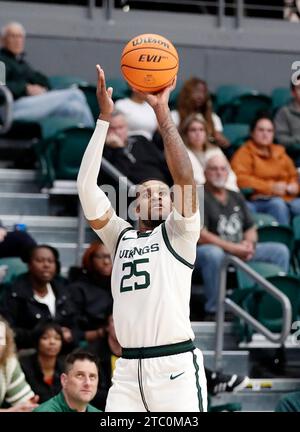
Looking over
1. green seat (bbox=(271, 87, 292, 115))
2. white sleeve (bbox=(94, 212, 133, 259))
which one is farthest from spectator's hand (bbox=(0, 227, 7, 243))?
green seat (bbox=(271, 87, 292, 115))

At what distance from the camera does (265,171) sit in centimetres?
1159

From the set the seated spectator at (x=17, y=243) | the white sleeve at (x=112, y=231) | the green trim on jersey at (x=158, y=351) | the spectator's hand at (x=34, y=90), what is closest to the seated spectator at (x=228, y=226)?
the seated spectator at (x=17, y=243)

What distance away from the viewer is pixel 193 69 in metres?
13.7

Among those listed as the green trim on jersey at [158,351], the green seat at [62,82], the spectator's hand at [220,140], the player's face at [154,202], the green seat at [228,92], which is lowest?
the green trim on jersey at [158,351]

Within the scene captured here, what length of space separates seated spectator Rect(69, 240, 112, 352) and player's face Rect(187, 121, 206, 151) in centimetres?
164

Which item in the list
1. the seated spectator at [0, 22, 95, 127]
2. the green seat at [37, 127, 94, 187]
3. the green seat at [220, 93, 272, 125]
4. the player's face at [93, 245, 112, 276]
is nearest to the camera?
the player's face at [93, 245, 112, 276]

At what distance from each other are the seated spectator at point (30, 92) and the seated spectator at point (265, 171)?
1.47 m

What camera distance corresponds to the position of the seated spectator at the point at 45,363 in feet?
28.6

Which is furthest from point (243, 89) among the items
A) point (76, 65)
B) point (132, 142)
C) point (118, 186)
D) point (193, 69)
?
point (118, 186)

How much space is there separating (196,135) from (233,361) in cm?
232

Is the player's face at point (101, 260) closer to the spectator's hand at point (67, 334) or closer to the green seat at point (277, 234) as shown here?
the spectator's hand at point (67, 334)

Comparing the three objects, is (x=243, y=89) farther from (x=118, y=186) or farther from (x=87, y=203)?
(x=87, y=203)

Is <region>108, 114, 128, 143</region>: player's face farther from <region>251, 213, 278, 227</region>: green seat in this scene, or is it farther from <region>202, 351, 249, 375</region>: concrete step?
<region>202, 351, 249, 375</region>: concrete step

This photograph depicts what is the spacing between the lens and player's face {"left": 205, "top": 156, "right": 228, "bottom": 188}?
10.5m
